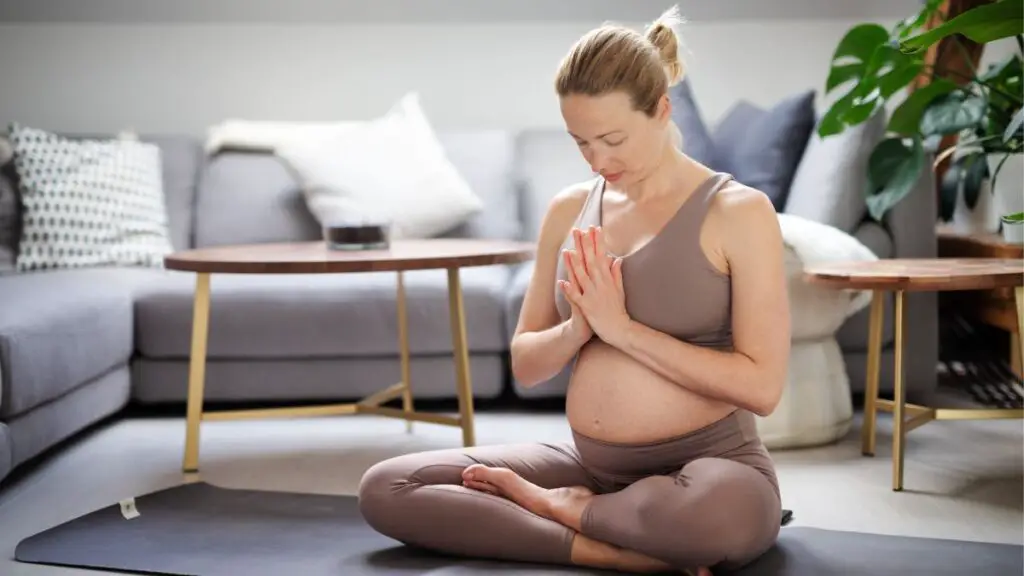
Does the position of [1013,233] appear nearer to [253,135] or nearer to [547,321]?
[547,321]

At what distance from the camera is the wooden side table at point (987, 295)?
3.06 m

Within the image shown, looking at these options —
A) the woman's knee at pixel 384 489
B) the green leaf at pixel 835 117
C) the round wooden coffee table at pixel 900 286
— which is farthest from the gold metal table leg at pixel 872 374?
the woman's knee at pixel 384 489

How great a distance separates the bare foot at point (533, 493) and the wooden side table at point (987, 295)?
1608 millimetres

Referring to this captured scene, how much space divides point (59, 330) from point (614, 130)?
1536 mm

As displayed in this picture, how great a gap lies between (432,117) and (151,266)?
119 cm

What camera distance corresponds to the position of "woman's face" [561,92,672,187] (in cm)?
164

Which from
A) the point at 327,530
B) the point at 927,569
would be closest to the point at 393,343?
the point at 327,530

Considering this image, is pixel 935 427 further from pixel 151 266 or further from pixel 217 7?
pixel 217 7

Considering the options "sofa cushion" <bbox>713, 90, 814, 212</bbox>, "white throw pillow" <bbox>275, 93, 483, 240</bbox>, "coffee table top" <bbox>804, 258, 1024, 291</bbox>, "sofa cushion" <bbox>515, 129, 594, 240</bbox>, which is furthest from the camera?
"sofa cushion" <bbox>515, 129, 594, 240</bbox>

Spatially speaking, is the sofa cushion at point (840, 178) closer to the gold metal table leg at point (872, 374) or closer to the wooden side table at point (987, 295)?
the wooden side table at point (987, 295)

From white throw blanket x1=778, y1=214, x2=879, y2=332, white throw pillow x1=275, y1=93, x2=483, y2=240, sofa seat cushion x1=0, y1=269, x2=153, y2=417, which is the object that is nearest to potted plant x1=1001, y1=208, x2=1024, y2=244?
white throw blanket x1=778, y1=214, x2=879, y2=332

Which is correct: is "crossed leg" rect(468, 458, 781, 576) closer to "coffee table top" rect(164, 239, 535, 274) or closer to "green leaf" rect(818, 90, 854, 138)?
"coffee table top" rect(164, 239, 535, 274)

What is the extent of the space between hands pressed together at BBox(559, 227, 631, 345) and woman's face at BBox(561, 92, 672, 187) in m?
0.10

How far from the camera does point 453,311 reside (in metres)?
2.61
